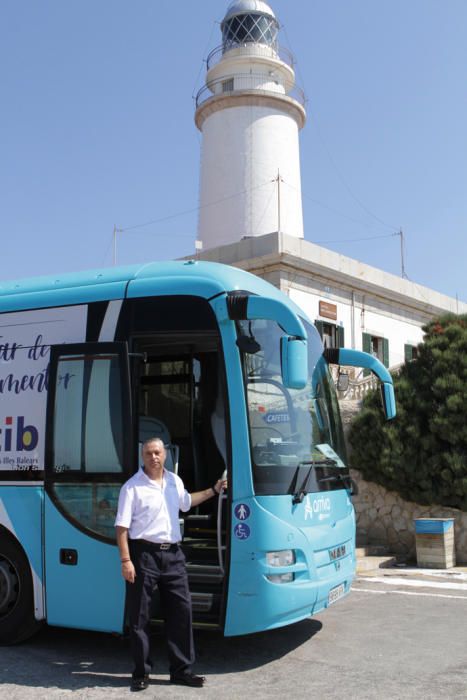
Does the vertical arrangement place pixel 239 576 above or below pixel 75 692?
above

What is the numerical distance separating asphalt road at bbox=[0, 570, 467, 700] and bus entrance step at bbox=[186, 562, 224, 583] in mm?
643

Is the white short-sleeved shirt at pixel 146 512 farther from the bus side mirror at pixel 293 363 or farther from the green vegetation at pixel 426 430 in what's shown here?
the green vegetation at pixel 426 430

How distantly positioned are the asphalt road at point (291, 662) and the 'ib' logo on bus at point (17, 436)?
168 cm

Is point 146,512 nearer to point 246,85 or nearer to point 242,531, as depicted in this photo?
point 242,531

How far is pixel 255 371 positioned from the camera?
18.8ft

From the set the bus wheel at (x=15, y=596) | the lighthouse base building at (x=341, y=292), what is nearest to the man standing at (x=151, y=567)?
the bus wheel at (x=15, y=596)

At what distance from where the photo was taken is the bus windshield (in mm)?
5516

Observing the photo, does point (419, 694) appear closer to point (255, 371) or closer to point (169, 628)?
point (169, 628)

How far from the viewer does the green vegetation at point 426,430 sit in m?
12.4

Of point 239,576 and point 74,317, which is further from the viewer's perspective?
point 74,317

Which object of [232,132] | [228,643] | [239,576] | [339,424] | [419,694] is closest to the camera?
[419,694]

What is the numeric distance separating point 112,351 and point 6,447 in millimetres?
1347

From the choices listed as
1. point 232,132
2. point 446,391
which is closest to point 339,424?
point 446,391

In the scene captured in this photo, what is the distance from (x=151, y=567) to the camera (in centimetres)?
503
